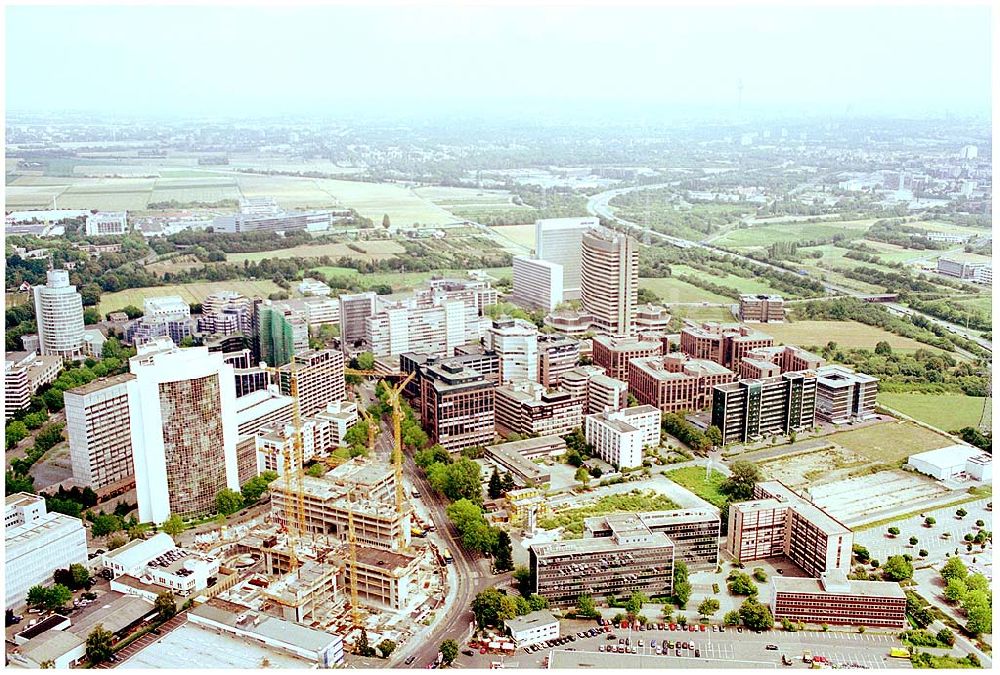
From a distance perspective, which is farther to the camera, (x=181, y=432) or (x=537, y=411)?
(x=537, y=411)

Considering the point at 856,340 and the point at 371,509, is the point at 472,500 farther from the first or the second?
the point at 856,340

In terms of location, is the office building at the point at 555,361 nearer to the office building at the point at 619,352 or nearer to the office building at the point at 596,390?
the office building at the point at 596,390

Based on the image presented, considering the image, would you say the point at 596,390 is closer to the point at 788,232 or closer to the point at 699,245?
the point at 699,245

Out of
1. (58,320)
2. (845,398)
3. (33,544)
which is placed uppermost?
(58,320)

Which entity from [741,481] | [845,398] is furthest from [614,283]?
[741,481]

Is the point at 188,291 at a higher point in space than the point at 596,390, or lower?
higher

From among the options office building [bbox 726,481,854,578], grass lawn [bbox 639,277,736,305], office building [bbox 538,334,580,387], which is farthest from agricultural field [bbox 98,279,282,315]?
office building [bbox 726,481,854,578]

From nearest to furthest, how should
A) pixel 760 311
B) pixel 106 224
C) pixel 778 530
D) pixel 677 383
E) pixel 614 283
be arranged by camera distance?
pixel 778 530 → pixel 677 383 → pixel 614 283 → pixel 760 311 → pixel 106 224
